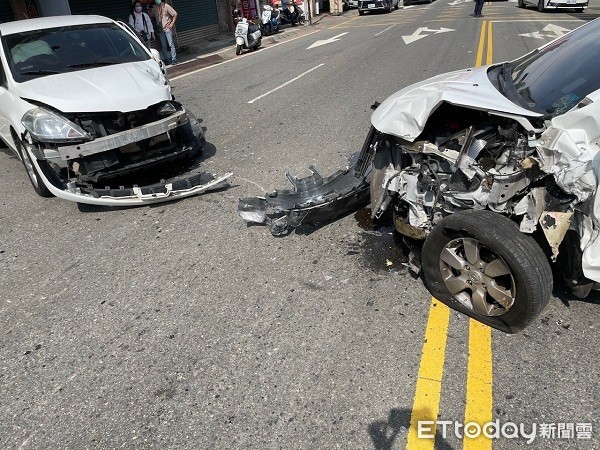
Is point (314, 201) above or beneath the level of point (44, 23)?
beneath

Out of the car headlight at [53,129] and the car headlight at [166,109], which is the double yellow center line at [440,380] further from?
the car headlight at [53,129]

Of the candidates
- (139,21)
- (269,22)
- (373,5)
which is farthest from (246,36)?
(373,5)

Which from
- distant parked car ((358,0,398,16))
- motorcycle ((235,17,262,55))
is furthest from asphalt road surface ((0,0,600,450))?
distant parked car ((358,0,398,16))

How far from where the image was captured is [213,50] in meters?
17.6

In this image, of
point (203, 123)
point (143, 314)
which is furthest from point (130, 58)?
point (143, 314)

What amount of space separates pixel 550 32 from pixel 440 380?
53.9 feet

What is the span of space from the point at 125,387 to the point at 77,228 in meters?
2.46

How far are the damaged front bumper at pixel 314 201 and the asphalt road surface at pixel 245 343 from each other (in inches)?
7.3

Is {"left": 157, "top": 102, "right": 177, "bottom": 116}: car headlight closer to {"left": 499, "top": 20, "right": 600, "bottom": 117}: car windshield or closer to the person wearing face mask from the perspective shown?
{"left": 499, "top": 20, "right": 600, "bottom": 117}: car windshield

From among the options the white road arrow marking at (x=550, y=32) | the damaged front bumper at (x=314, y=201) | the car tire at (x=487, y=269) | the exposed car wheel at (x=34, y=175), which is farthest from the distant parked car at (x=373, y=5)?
the car tire at (x=487, y=269)

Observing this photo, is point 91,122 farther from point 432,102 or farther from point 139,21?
point 139,21

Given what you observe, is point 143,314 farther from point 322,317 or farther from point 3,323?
point 322,317

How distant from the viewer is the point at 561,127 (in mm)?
2492

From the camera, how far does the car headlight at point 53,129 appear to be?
4492mm
